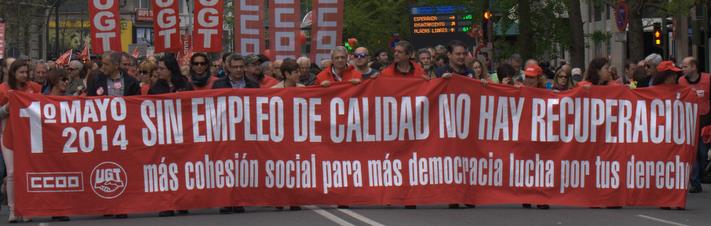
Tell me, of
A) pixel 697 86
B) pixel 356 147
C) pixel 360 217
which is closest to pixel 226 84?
pixel 356 147

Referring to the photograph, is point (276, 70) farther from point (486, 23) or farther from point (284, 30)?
point (486, 23)

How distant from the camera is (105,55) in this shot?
1602cm

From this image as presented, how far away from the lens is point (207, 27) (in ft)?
83.1

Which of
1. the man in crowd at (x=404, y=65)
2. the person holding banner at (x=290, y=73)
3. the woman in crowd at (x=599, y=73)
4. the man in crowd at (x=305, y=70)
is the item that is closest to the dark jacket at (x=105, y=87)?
the person holding banner at (x=290, y=73)

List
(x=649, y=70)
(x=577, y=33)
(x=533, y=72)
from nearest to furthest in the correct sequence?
(x=533, y=72) < (x=649, y=70) < (x=577, y=33)

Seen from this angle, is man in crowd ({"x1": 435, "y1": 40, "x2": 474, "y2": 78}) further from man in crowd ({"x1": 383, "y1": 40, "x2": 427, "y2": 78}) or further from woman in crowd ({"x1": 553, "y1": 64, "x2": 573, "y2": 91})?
woman in crowd ({"x1": 553, "y1": 64, "x2": 573, "y2": 91})

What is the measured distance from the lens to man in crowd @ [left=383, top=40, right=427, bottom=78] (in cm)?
1598

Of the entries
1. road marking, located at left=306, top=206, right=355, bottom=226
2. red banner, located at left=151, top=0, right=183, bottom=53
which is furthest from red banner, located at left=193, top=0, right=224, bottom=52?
road marking, located at left=306, top=206, right=355, bottom=226

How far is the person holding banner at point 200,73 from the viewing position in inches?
630

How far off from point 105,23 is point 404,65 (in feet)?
32.1

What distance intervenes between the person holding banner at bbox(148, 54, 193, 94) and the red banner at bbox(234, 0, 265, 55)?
→ 875cm

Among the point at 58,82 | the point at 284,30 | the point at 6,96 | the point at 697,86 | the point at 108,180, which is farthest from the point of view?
the point at 284,30

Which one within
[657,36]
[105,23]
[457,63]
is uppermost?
[105,23]

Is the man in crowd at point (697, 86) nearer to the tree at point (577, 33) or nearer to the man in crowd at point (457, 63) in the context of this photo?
the man in crowd at point (457, 63)
